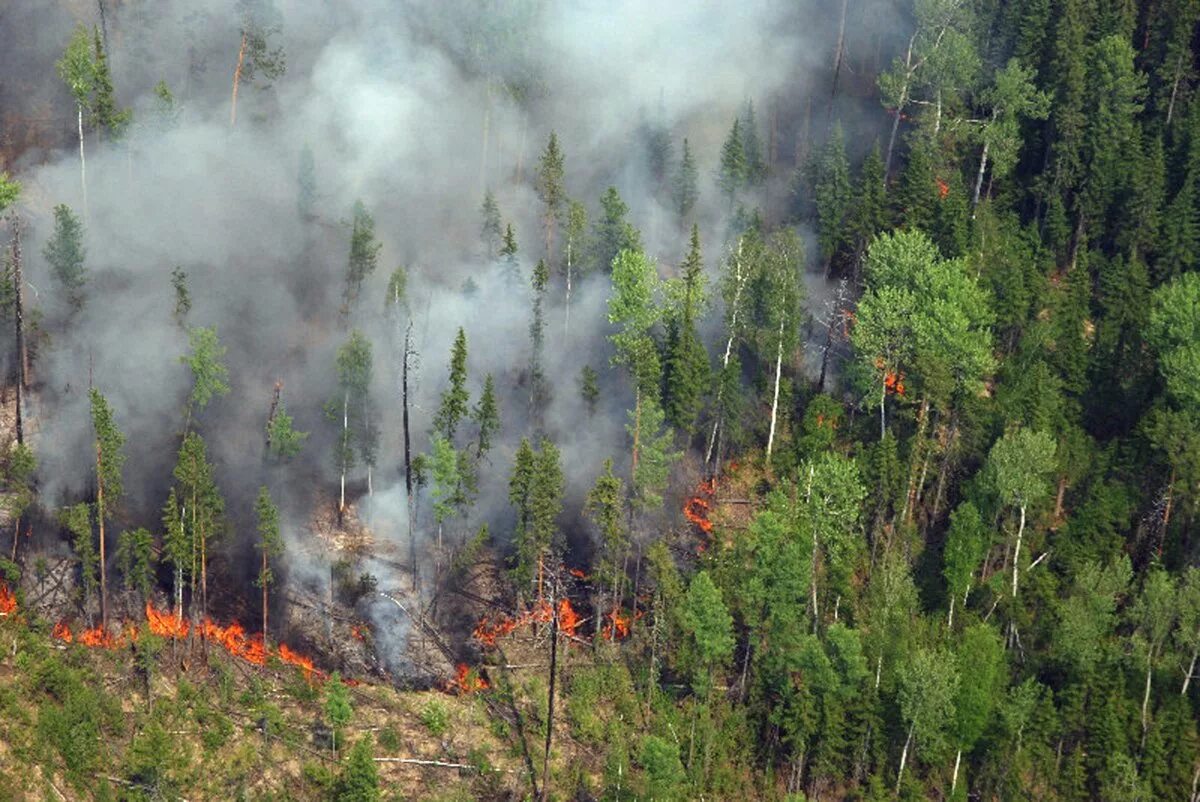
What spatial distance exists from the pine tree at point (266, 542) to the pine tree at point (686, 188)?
4205 cm

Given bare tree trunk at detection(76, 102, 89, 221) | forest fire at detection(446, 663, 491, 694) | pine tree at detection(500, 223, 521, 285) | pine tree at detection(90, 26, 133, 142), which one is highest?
pine tree at detection(90, 26, 133, 142)

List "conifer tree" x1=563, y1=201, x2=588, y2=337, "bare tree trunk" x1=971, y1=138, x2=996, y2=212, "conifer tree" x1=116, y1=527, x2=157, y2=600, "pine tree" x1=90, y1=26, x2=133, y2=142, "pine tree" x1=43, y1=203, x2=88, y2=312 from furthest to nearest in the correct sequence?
"pine tree" x1=90, y1=26, x2=133, y2=142 → "bare tree trunk" x1=971, y1=138, x2=996, y2=212 → "conifer tree" x1=563, y1=201, x2=588, y2=337 → "pine tree" x1=43, y1=203, x2=88, y2=312 → "conifer tree" x1=116, y1=527, x2=157, y2=600

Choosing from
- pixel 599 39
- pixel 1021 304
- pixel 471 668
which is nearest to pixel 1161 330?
pixel 1021 304

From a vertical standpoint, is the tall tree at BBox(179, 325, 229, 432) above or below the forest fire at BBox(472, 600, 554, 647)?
above

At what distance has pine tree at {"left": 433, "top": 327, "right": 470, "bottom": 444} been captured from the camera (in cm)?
11631

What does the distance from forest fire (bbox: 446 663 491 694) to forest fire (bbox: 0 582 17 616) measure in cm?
2482

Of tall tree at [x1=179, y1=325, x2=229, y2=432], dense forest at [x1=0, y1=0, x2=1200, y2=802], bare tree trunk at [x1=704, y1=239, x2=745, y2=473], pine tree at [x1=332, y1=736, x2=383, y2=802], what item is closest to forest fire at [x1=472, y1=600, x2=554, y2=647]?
dense forest at [x1=0, y1=0, x2=1200, y2=802]

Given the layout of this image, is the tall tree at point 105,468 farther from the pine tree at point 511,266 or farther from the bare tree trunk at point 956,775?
the bare tree trunk at point 956,775

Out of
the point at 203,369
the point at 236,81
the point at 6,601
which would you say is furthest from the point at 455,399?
the point at 236,81

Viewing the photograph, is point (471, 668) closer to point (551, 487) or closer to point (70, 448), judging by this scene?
point (551, 487)

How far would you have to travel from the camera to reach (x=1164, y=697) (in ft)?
345

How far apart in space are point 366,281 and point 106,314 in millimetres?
18105

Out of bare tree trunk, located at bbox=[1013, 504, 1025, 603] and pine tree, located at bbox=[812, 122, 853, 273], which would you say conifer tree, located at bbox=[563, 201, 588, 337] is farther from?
bare tree trunk, located at bbox=[1013, 504, 1025, 603]

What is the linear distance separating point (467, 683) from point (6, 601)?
26437mm
